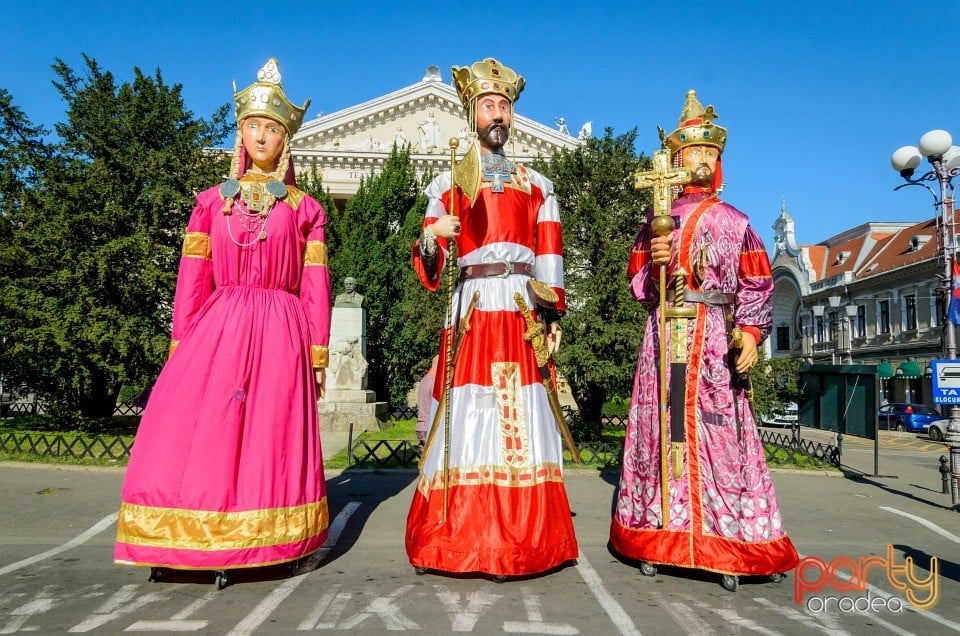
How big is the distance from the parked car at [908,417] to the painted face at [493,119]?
35164mm

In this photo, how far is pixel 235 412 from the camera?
14.6ft

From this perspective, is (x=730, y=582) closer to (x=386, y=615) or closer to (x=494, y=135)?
(x=386, y=615)

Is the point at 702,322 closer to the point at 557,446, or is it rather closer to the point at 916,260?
the point at 557,446

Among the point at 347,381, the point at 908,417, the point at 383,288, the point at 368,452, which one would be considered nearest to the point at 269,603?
the point at 368,452

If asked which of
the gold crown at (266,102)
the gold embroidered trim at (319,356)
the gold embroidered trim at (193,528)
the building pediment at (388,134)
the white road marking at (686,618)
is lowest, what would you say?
the white road marking at (686,618)

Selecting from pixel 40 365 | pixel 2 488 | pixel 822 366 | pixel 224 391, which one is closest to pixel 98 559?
pixel 224 391

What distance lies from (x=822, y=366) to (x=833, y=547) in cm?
787

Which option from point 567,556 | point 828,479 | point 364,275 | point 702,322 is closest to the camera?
point 567,556

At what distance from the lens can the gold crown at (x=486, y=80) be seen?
5.15 metres

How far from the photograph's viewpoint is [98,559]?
5.12 m

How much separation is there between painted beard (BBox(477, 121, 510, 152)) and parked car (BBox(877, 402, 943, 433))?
3514cm

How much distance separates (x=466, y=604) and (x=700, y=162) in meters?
3.97

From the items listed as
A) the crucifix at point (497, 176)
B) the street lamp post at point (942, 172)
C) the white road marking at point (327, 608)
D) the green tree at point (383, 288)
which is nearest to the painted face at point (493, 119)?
the crucifix at point (497, 176)

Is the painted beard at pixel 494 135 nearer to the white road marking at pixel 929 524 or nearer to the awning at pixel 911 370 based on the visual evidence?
the white road marking at pixel 929 524
